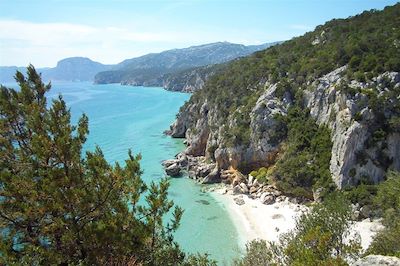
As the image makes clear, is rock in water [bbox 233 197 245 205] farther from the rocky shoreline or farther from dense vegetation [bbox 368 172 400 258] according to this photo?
dense vegetation [bbox 368 172 400 258]

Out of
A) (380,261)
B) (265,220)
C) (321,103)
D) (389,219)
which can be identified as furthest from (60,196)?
(321,103)

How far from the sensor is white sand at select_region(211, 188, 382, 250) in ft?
96.3

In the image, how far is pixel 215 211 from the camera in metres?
37.1

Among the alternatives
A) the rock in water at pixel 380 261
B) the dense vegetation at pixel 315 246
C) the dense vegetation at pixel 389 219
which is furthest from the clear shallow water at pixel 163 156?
the dense vegetation at pixel 389 219

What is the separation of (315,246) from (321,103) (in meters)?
27.7

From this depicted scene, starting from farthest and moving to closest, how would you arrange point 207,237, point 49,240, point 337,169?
point 337,169 < point 207,237 < point 49,240

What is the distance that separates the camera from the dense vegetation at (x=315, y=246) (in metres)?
16.4

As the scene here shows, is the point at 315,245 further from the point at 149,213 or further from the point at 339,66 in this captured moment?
the point at 339,66

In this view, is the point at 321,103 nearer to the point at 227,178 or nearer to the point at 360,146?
the point at 360,146

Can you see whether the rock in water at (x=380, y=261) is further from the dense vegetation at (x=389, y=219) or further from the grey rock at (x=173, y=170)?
the grey rock at (x=173, y=170)

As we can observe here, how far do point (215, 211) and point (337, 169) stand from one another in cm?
1280

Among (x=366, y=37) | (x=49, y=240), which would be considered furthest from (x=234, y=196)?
(x=49, y=240)

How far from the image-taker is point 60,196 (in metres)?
9.85

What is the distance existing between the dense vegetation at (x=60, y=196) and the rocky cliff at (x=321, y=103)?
27988mm
